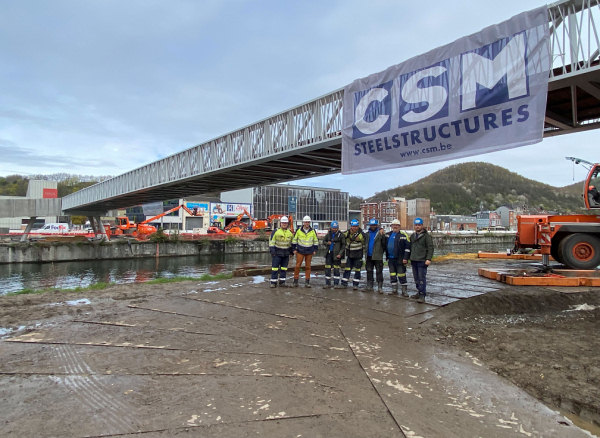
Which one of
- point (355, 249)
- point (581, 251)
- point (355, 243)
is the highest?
point (355, 243)

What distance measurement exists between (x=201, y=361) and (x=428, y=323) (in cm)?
385

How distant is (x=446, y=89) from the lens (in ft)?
25.0

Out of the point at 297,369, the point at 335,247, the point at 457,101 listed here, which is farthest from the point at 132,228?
the point at 297,369

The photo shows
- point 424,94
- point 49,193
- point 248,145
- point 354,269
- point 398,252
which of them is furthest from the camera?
point 49,193

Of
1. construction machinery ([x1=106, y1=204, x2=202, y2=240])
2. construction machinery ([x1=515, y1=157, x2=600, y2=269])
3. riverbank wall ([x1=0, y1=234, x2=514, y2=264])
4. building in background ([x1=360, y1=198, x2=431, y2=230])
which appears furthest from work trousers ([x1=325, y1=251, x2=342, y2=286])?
building in background ([x1=360, y1=198, x2=431, y2=230])

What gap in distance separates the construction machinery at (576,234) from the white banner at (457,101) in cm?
477

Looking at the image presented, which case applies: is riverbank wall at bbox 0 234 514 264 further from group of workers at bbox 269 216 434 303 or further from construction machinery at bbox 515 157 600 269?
construction machinery at bbox 515 157 600 269

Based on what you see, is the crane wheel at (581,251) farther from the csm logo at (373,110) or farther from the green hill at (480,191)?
the green hill at (480,191)

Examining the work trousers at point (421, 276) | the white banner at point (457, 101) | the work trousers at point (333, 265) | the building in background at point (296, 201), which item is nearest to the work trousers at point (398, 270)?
the work trousers at point (421, 276)

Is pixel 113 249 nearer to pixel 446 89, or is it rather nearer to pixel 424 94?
pixel 424 94

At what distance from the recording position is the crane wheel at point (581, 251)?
386 inches

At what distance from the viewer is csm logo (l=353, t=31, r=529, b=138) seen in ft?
21.5

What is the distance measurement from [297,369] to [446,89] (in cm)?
663

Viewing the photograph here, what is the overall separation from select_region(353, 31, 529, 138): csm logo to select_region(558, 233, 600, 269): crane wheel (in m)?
5.75
